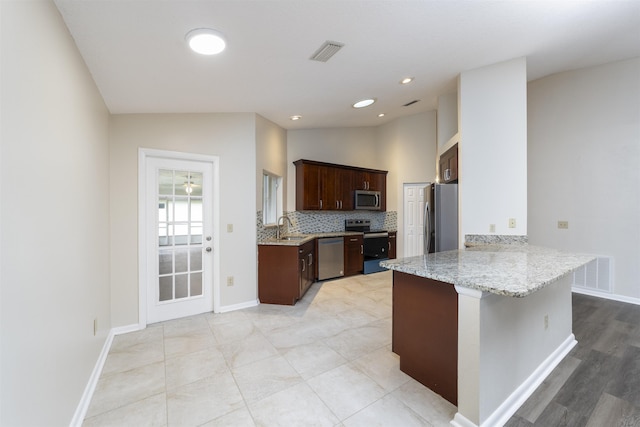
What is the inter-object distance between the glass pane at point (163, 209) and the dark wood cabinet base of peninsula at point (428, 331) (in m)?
2.56

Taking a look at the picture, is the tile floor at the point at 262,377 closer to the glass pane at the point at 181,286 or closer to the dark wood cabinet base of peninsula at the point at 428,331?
the dark wood cabinet base of peninsula at the point at 428,331

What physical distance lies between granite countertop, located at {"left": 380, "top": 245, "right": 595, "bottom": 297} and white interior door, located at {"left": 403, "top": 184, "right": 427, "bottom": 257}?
3.11 metres

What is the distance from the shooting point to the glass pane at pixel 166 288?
9.96 ft

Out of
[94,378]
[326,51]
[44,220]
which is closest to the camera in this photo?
[44,220]

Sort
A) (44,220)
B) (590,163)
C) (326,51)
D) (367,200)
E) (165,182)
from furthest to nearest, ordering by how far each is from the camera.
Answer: (367,200)
(590,163)
(165,182)
(326,51)
(44,220)

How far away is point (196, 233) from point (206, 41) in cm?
208

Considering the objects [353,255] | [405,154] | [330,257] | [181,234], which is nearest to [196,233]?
[181,234]

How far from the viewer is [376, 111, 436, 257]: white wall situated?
512 cm

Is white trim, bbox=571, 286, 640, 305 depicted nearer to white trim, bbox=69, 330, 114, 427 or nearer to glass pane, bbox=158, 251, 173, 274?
→ glass pane, bbox=158, 251, 173, 274

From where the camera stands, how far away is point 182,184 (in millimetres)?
3127

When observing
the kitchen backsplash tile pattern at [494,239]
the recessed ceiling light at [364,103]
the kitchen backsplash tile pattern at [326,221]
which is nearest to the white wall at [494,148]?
the kitchen backsplash tile pattern at [494,239]

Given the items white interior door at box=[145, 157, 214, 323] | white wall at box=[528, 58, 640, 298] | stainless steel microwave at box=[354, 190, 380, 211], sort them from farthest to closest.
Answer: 1. stainless steel microwave at box=[354, 190, 380, 211]
2. white wall at box=[528, 58, 640, 298]
3. white interior door at box=[145, 157, 214, 323]

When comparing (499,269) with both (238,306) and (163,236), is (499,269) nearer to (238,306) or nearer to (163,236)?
(238,306)

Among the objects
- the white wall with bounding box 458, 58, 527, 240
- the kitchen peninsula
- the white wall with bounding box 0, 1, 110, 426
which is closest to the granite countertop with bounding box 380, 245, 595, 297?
the kitchen peninsula
